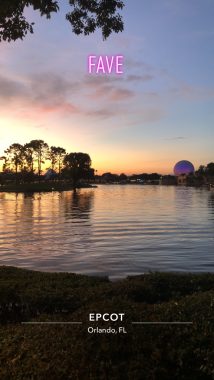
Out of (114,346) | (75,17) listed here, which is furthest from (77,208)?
(114,346)

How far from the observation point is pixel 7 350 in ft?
21.9

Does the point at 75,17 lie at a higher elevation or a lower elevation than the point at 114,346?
higher

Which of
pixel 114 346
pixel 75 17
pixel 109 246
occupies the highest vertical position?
pixel 75 17

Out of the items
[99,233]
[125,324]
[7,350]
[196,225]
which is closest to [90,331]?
[125,324]

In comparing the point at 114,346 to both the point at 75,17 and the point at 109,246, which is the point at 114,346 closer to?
the point at 75,17

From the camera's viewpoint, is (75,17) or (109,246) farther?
(109,246)

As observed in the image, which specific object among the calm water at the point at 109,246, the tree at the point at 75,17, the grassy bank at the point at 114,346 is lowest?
the calm water at the point at 109,246

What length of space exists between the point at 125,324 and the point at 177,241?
941 inches

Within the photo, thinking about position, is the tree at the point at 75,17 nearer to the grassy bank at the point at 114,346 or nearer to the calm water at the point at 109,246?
the grassy bank at the point at 114,346

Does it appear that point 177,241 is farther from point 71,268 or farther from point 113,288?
point 113,288

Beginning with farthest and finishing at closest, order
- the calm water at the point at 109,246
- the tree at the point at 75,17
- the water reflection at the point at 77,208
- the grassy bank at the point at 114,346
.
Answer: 1. the water reflection at the point at 77,208
2. the calm water at the point at 109,246
3. the tree at the point at 75,17
4. the grassy bank at the point at 114,346

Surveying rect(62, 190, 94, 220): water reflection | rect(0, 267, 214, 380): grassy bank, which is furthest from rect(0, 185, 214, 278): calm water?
rect(0, 267, 214, 380): grassy bank

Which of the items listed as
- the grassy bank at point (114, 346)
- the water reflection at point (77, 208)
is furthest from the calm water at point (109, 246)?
the grassy bank at point (114, 346)

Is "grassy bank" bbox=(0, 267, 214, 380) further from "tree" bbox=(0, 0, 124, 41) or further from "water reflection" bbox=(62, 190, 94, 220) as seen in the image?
"water reflection" bbox=(62, 190, 94, 220)
